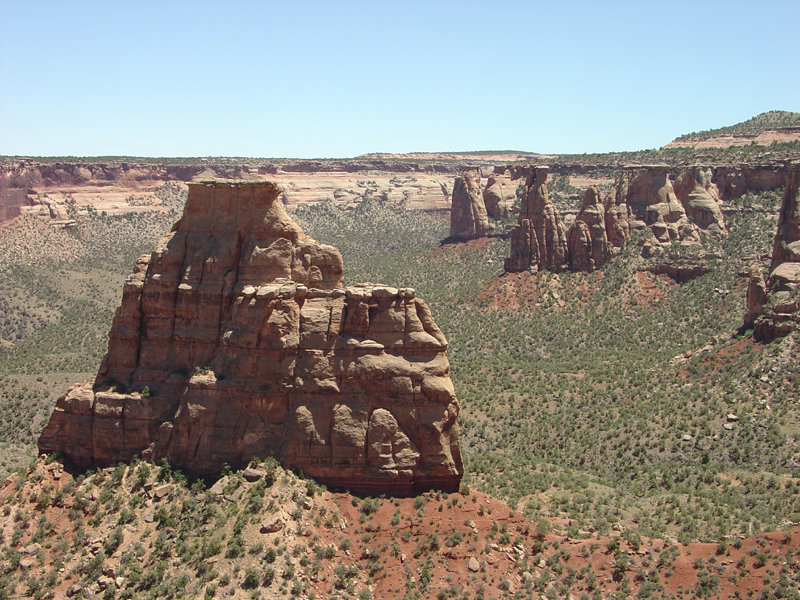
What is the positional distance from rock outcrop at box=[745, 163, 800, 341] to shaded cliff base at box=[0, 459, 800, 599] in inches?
1306

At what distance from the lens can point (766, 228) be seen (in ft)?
314

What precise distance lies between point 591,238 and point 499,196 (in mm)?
37611

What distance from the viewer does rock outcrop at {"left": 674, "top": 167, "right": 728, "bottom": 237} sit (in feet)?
325

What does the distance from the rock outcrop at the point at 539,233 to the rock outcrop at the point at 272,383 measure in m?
64.8

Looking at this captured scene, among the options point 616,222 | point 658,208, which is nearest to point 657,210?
point 658,208

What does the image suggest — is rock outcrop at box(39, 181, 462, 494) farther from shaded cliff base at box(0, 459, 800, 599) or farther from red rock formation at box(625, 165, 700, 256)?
red rock formation at box(625, 165, 700, 256)

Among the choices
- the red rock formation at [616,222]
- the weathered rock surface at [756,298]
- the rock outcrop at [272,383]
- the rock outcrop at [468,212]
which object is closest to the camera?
the rock outcrop at [272,383]

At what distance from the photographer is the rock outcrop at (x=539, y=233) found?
9650cm

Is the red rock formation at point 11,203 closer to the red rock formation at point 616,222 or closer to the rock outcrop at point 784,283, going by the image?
the red rock formation at point 616,222

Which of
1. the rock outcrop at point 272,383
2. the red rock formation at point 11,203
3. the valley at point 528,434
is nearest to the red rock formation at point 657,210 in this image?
the valley at point 528,434

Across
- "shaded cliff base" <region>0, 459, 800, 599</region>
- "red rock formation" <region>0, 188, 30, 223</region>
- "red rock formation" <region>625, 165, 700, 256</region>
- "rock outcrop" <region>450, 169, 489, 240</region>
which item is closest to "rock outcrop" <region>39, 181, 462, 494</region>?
"shaded cliff base" <region>0, 459, 800, 599</region>

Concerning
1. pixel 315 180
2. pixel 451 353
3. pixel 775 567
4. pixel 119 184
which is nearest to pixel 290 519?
pixel 775 567

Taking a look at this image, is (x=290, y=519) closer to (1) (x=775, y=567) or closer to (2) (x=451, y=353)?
(1) (x=775, y=567)

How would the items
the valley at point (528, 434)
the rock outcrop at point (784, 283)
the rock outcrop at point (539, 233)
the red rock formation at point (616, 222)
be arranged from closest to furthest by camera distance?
the valley at point (528, 434) → the rock outcrop at point (784, 283) → the rock outcrop at point (539, 233) → the red rock formation at point (616, 222)
